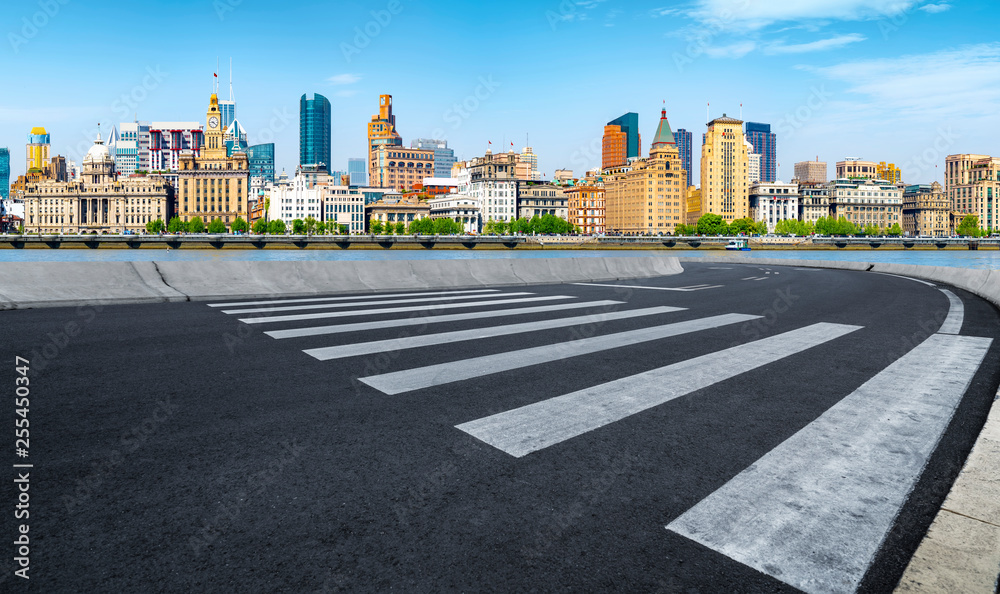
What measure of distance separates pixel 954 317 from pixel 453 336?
9.62 meters

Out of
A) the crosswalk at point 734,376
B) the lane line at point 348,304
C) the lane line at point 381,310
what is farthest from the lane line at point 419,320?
the lane line at point 348,304

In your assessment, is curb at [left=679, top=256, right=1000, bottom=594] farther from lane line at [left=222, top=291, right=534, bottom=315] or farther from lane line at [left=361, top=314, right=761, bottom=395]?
lane line at [left=222, top=291, right=534, bottom=315]

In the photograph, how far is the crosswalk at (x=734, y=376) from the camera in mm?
2859

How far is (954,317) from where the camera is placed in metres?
11.6

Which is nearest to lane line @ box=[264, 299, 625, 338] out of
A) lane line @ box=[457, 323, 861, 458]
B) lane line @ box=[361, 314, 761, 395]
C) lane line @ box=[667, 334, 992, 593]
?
lane line @ box=[361, 314, 761, 395]

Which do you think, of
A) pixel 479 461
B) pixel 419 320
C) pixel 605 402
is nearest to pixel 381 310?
pixel 419 320

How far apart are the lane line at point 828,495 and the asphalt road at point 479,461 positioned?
1 cm

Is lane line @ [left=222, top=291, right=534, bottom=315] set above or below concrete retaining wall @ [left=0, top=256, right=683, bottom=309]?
below

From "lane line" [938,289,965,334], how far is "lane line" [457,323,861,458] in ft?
13.2

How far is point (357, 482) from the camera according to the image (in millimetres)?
3348

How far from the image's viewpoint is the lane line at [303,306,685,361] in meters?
6.89

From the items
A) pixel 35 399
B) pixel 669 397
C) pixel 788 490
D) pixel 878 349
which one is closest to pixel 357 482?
pixel 788 490

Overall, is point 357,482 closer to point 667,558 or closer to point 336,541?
point 336,541

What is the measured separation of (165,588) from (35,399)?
10.9ft
